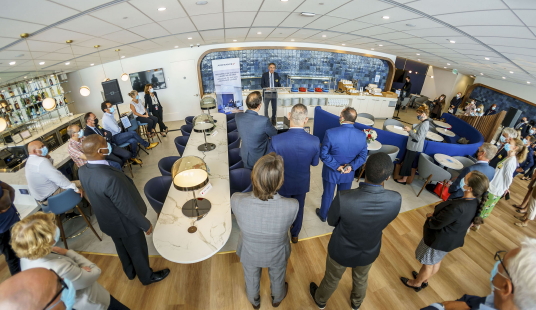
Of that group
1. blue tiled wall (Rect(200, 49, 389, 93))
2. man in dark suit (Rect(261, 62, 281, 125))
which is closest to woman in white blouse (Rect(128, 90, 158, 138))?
man in dark suit (Rect(261, 62, 281, 125))

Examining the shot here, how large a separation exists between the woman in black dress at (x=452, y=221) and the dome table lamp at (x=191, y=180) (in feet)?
7.23

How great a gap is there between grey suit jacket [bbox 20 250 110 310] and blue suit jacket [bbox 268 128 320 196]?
1880 mm

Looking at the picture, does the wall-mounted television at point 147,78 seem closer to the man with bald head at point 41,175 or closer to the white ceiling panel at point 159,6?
the white ceiling panel at point 159,6

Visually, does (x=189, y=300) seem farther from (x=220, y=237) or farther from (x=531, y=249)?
(x=531, y=249)

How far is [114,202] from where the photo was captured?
1.90m

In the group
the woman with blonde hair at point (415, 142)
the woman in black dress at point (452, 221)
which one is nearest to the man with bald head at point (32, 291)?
the woman in black dress at point (452, 221)

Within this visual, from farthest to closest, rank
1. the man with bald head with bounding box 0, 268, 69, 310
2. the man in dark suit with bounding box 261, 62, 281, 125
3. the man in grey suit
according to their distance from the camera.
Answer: the man in dark suit with bounding box 261, 62, 281, 125 < the man in grey suit < the man with bald head with bounding box 0, 268, 69, 310

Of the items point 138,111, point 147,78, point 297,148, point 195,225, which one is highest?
point 147,78

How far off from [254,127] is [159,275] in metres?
2.14

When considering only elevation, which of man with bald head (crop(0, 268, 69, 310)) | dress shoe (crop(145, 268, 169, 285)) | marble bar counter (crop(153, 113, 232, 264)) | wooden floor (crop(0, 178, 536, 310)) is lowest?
wooden floor (crop(0, 178, 536, 310))

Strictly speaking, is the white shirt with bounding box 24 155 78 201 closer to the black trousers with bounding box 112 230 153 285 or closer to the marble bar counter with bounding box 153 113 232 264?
the black trousers with bounding box 112 230 153 285

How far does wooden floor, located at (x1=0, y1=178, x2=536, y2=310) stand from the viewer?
93.8 inches

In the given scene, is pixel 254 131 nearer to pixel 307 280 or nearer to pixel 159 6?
pixel 159 6

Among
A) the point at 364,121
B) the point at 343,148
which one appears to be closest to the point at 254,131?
the point at 343,148
